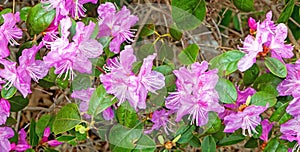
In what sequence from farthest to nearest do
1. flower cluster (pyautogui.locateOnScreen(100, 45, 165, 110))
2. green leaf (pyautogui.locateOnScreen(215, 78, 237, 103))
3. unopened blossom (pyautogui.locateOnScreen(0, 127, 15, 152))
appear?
unopened blossom (pyautogui.locateOnScreen(0, 127, 15, 152))
green leaf (pyautogui.locateOnScreen(215, 78, 237, 103))
flower cluster (pyautogui.locateOnScreen(100, 45, 165, 110))

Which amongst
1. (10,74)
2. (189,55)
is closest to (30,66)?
(10,74)

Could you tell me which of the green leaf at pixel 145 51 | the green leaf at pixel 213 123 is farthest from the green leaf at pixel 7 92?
the green leaf at pixel 213 123

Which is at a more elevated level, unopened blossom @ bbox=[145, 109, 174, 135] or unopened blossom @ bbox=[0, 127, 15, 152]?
unopened blossom @ bbox=[145, 109, 174, 135]

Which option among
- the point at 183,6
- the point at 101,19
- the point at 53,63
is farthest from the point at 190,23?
the point at 53,63

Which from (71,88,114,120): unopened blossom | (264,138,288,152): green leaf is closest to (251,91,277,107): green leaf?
(264,138,288,152): green leaf

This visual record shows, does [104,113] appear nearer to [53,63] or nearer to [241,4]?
[53,63]

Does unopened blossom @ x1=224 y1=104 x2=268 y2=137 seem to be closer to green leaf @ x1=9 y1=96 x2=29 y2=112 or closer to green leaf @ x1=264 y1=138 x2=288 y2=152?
green leaf @ x1=264 y1=138 x2=288 y2=152

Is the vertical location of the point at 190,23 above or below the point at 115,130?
above
